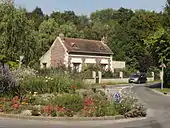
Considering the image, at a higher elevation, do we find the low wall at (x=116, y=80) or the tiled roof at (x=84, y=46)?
the tiled roof at (x=84, y=46)

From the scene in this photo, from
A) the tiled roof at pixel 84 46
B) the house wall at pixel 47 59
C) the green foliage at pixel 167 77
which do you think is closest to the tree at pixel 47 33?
the house wall at pixel 47 59

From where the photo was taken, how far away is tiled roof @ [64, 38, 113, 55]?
2383 inches

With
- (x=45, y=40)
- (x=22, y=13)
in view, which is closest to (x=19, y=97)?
(x=22, y=13)

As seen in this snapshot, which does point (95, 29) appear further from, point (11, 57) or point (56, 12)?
point (11, 57)

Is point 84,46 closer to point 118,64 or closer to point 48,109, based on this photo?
point 118,64

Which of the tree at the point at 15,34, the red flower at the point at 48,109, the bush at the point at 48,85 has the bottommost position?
the red flower at the point at 48,109

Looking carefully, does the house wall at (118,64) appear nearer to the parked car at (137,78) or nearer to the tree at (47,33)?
the parked car at (137,78)

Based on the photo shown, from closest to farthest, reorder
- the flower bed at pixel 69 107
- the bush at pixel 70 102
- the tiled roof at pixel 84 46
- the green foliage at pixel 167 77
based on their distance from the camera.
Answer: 1. the flower bed at pixel 69 107
2. the bush at pixel 70 102
3. the green foliage at pixel 167 77
4. the tiled roof at pixel 84 46

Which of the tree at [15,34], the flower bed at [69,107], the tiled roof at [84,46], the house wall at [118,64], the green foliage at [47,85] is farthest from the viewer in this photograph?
the house wall at [118,64]

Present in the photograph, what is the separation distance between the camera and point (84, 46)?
63156 millimetres

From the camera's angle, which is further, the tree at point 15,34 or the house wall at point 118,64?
the house wall at point 118,64

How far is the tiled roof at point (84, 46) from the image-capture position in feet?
199

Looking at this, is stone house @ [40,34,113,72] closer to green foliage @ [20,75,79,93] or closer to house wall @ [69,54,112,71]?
house wall @ [69,54,112,71]

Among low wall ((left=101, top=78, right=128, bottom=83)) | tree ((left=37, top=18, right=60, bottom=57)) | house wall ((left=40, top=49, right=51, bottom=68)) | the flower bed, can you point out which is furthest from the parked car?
the flower bed
